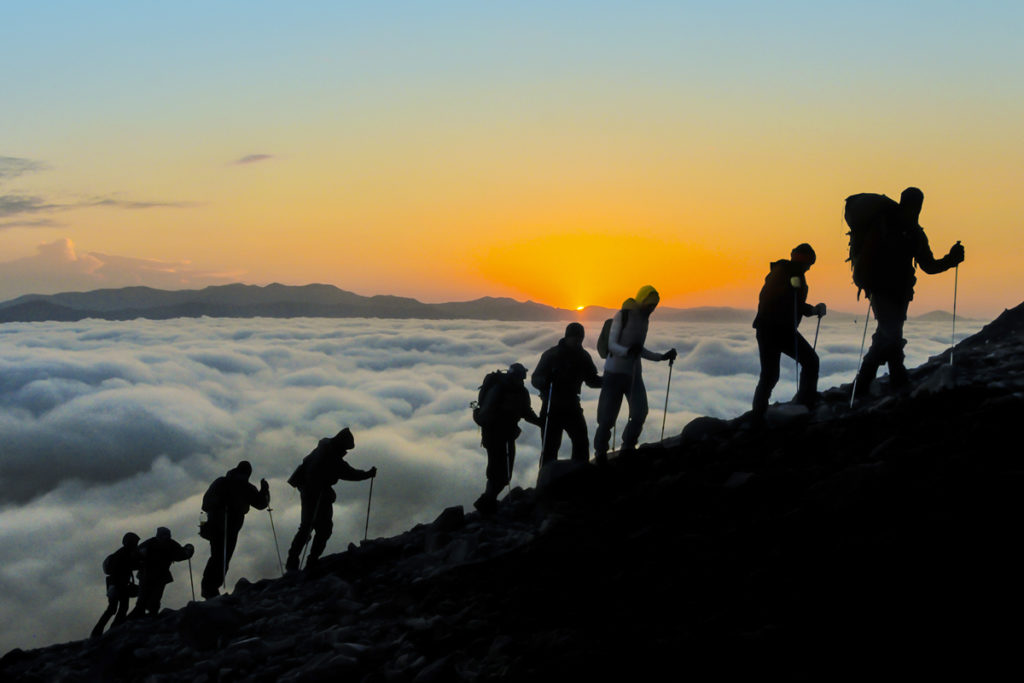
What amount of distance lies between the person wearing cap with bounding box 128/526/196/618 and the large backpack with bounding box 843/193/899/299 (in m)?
11.4

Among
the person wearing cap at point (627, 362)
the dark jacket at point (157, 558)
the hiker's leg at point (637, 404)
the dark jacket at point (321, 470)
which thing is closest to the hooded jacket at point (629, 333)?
the person wearing cap at point (627, 362)

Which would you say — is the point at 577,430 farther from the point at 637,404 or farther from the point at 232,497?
the point at 232,497

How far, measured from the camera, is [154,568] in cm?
1584

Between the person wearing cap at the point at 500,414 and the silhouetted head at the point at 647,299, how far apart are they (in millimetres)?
2089

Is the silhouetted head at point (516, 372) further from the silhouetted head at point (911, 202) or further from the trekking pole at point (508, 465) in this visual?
the silhouetted head at point (911, 202)

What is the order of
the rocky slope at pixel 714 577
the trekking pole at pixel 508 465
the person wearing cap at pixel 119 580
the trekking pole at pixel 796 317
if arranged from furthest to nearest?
the person wearing cap at pixel 119 580 → the trekking pole at pixel 508 465 → the trekking pole at pixel 796 317 → the rocky slope at pixel 714 577

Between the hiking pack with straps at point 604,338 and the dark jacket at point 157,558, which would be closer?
the hiking pack with straps at point 604,338

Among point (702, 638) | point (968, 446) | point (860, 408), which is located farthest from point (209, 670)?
point (860, 408)

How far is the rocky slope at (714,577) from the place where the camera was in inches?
227

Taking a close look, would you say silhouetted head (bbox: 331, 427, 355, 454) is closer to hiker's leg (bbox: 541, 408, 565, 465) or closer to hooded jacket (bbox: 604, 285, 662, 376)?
hiker's leg (bbox: 541, 408, 565, 465)

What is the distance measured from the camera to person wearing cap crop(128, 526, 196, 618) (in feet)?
51.6

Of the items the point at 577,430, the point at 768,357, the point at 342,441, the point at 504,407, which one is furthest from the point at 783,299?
the point at 342,441

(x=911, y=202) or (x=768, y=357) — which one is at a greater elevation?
(x=911, y=202)

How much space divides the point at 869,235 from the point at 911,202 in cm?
67
